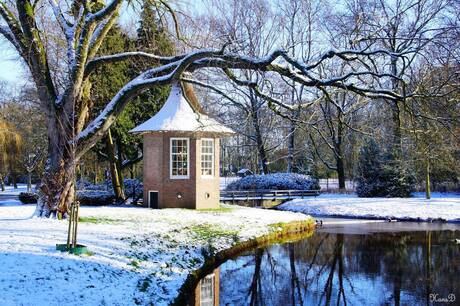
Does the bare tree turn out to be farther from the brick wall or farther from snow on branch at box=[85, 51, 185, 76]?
the brick wall

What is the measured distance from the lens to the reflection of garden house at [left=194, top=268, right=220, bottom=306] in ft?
30.4

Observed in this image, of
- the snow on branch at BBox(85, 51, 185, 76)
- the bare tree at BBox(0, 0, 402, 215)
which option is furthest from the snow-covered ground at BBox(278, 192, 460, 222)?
the snow on branch at BBox(85, 51, 185, 76)

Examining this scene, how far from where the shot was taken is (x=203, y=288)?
10070 millimetres

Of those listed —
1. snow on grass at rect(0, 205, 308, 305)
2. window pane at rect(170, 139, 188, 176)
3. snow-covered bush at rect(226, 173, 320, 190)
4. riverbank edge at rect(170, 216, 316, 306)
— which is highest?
window pane at rect(170, 139, 188, 176)

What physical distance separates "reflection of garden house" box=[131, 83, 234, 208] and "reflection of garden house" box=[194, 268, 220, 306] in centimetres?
1034

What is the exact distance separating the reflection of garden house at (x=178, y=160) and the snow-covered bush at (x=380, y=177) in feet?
42.6

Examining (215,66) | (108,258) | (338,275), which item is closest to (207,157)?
(215,66)

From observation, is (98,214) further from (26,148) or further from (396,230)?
(26,148)

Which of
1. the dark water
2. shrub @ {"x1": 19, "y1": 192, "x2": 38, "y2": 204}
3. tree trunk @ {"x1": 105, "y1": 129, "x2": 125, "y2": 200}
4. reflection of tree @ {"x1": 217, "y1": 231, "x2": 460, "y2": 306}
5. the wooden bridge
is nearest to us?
the dark water

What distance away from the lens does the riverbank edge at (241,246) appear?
937cm

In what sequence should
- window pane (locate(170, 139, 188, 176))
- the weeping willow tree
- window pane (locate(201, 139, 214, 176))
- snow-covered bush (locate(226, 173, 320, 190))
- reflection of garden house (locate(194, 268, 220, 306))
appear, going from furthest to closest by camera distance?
the weeping willow tree → snow-covered bush (locate(226, 173, 320, 190)) → window pane (locate(201, 139, 214, 176)) → window pane (locate(170, 139, 188, 176)) → reflection of garden house (locate(194, 268, 220, 306))

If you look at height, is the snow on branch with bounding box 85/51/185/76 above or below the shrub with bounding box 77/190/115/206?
above

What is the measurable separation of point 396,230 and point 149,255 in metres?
13.3

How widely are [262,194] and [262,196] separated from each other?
0.99ft
